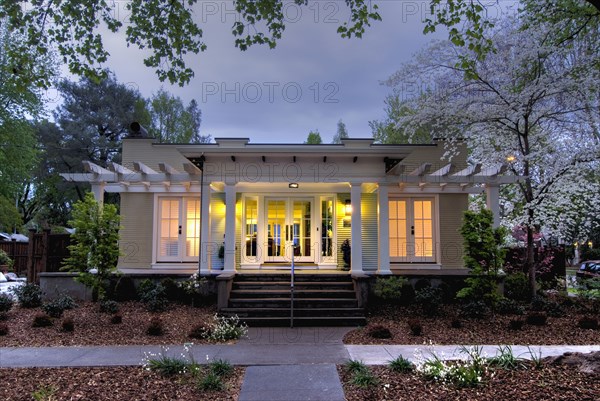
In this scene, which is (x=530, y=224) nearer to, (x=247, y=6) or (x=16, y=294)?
(x=247, y=6)

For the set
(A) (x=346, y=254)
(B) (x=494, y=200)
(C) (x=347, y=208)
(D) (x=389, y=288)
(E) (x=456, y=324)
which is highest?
(B) (x=494, y=200)

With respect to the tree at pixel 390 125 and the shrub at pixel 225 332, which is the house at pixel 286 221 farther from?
the tree at pixel 390 125

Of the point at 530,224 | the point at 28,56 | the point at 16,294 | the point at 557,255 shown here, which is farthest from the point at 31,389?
the point at 557,255

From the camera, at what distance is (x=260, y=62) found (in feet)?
32.2

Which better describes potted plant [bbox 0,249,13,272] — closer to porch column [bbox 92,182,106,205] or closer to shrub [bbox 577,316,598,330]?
porch column [bbox 92,182,106,205]

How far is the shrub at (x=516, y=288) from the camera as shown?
1112 cm

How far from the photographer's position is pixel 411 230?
512 inches

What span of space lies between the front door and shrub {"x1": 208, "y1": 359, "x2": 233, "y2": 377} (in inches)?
282

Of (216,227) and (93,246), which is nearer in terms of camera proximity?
(93,246)

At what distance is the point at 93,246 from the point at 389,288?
701cm

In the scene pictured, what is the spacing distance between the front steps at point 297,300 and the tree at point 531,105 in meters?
4.96

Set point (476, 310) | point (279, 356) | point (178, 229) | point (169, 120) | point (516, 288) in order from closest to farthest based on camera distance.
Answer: point (279, 356), point (476, 310), point (516, 288), point (178, 229), point (169, 120)

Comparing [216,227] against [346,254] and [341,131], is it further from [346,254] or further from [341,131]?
[341,131]

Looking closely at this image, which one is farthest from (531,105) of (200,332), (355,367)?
(200,332)
